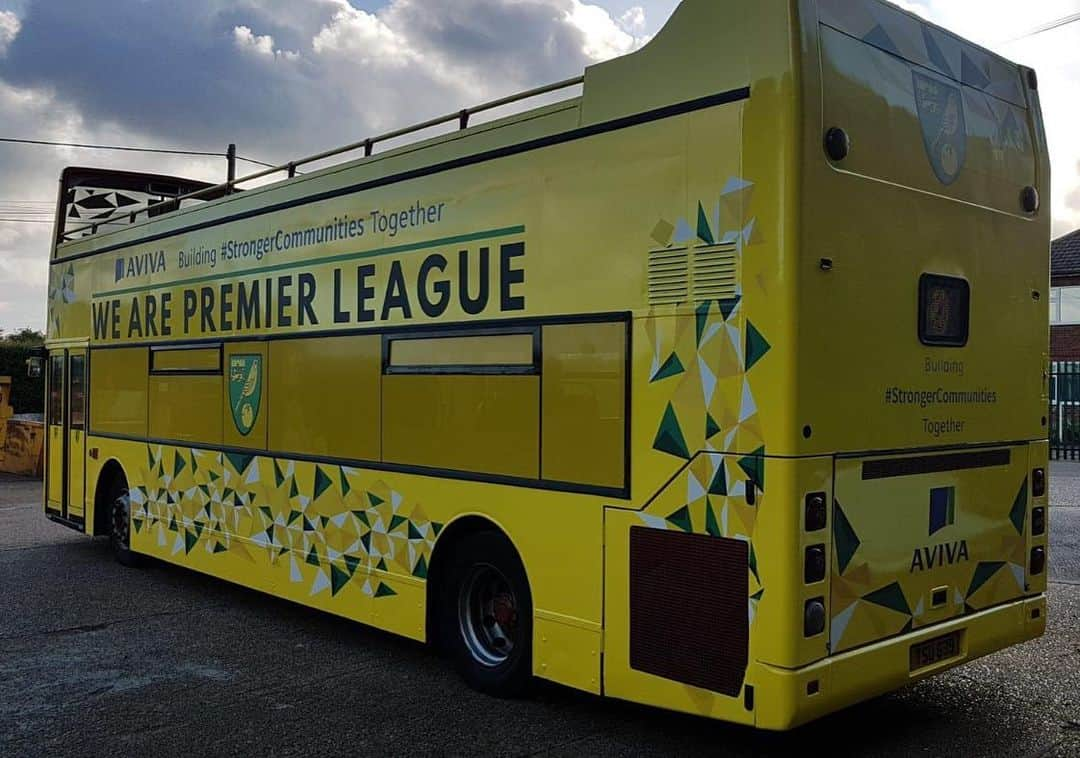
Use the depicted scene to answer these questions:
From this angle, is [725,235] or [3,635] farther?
[3,635]

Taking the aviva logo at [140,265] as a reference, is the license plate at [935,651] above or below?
below

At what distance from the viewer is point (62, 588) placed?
9.50 metres

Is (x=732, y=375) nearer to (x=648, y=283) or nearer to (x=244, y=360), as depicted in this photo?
(x=648, y=283)

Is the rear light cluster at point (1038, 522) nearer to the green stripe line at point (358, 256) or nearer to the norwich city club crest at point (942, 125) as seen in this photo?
the norwich city club crest at point (942, 125)

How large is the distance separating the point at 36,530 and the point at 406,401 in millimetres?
8852

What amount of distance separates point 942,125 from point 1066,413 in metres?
20.3

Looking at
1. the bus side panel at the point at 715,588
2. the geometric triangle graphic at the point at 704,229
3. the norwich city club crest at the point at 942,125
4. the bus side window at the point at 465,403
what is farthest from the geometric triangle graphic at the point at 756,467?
the norwich city club crest at the point at 942,125

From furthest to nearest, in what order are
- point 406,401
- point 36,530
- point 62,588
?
point 36,530 < point 62,588 < point 406,401

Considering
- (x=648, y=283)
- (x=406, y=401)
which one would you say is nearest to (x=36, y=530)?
(x=406, y=401)

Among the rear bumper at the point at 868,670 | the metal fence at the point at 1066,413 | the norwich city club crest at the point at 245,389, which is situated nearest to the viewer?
the rear bumper at the point at 868,670

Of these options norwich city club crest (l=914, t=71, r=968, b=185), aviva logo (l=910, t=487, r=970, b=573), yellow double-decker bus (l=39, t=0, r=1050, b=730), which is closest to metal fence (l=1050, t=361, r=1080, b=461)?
yellow double-decker bus (l=39, t=0, r=1050, b=730)

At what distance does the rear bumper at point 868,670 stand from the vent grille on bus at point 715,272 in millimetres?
1675

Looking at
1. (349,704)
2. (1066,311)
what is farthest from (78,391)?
(1066,311)

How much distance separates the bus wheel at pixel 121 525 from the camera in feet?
34.2
